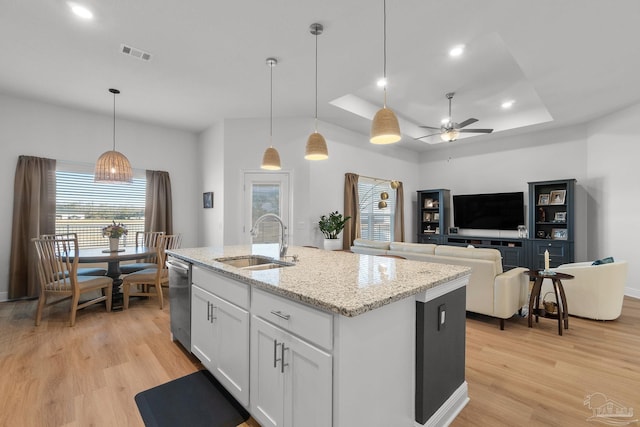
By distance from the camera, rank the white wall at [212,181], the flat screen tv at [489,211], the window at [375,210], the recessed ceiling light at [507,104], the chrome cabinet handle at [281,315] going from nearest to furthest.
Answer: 1. the chrome cabinet handle at [281,315]
2. the recessed ceiling light at [507,104]
3. the white wall at [212,181]
4. the flat screen tv at [489,211]
5. the window at [375,210]

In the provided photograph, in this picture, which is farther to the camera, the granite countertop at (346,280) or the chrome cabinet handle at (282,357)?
the chrome cabinet handle at (282,357)

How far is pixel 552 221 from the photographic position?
5.73 meters

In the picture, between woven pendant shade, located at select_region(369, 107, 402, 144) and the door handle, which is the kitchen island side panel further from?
woven pendant shade, located at select_region(369, 107, 402, 144)

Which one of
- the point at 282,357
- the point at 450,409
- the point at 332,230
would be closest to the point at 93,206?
the point at 332,230

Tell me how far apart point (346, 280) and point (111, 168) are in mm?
4016

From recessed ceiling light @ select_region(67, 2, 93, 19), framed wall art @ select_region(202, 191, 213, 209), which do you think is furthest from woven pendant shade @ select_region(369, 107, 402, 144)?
framed wall art @ select_region(202, 191, 213, 209)

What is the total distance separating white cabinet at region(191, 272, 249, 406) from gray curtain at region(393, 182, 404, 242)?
551 cm

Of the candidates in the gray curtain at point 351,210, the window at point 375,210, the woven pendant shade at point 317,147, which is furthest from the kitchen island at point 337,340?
the window at point 375,210

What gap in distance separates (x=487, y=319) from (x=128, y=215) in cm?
610

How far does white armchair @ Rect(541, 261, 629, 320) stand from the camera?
11.0 ft

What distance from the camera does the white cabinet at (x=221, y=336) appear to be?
1809 mm

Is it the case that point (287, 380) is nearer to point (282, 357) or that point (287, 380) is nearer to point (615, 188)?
point (282, 357)

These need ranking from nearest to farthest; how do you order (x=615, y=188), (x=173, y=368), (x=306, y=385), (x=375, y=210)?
1. (x=306, y=385)
2. (x=173, y=368)
3. (x=615, y=188)
4. (x=375, y=210)

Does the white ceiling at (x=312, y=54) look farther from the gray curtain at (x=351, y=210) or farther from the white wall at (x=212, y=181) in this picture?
the gray curtain at (x=351, y=210)
